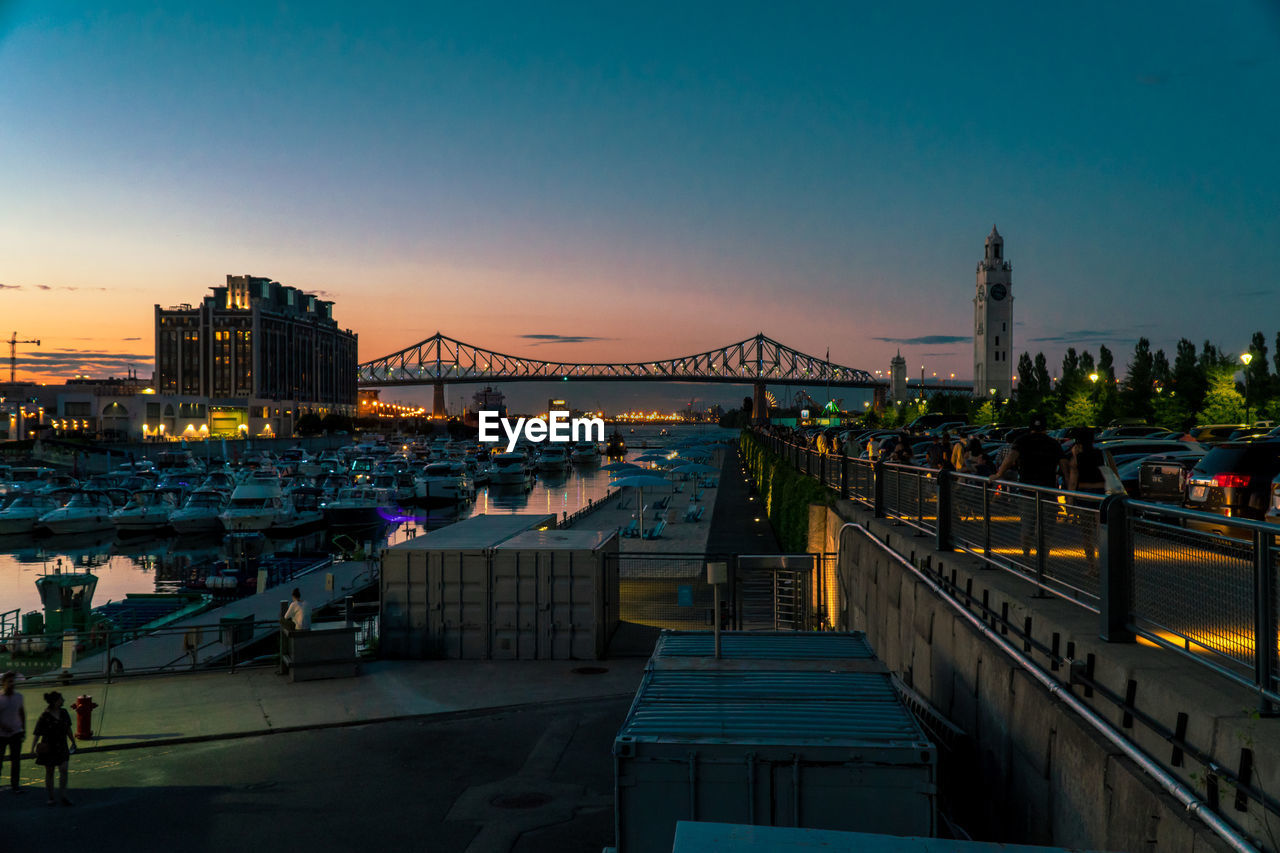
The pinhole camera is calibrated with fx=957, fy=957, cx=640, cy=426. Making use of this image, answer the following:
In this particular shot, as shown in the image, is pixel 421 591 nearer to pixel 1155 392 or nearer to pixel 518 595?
pixel 518 595

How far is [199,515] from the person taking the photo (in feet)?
190

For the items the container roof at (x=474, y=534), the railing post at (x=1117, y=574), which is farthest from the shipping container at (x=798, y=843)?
the container roof at (x=474, y=534)

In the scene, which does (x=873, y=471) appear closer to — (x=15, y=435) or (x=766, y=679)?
(x=766, y=679)

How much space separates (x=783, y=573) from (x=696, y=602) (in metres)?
3.18

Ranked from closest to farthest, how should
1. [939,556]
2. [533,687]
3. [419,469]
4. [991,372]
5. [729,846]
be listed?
[729,846] < [939,556] < [533,687] < [419,469] < [991,372]

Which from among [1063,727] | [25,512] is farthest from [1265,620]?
[25,512]

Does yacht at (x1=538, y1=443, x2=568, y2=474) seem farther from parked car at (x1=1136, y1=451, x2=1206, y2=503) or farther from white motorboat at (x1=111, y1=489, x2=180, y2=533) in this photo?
parked car at (x1=1136, y1=451, x2=1206, y2=503)

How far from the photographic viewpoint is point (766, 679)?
7.41 m

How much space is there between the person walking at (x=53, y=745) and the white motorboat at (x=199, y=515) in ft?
167

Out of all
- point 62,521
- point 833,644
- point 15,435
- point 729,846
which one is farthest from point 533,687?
point 15,435

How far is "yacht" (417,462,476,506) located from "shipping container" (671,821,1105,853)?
72.3 meters

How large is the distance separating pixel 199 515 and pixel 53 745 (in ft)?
170

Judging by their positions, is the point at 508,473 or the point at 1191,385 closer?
the point at 1191,385

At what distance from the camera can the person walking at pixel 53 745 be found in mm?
10211
